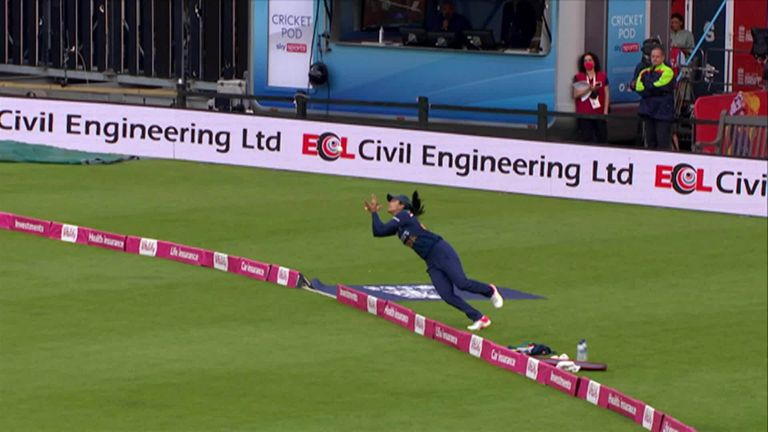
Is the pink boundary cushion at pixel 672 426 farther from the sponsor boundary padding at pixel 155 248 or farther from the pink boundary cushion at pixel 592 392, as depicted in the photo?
the sponsor boundary padding at pixel 155 248

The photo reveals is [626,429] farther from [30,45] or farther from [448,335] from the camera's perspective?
[30,45]

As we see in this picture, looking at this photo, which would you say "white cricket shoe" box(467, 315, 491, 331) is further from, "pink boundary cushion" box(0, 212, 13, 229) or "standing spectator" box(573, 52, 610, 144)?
"standing spectator" box(573, 52, 610, 144)

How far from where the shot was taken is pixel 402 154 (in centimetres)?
3400

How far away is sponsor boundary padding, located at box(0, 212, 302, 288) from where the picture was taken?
26078mm

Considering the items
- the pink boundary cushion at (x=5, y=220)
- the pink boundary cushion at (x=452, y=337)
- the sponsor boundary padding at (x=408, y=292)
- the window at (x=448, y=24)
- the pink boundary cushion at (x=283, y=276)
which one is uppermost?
the window at (x=448, y=24)

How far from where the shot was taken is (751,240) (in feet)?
96.2

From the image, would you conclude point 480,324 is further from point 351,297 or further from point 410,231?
point 351,297

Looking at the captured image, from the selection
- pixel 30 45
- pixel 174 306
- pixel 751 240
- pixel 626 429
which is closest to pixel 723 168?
pixel 751 240

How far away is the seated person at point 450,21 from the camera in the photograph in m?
37.0

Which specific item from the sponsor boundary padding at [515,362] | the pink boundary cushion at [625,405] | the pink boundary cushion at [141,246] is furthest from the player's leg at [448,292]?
the pink boundary cushion at [141,246]

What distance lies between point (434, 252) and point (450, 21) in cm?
1440

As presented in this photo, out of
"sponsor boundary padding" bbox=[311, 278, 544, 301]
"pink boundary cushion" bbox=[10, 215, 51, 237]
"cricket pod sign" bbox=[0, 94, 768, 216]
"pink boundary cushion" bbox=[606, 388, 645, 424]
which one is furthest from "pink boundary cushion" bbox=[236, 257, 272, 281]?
"cricket pod sign" bbox=[0, 94, 768, 216]

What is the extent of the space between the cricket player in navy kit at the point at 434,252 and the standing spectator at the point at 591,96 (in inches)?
462

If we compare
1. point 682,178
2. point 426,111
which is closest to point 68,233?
point 426,111
